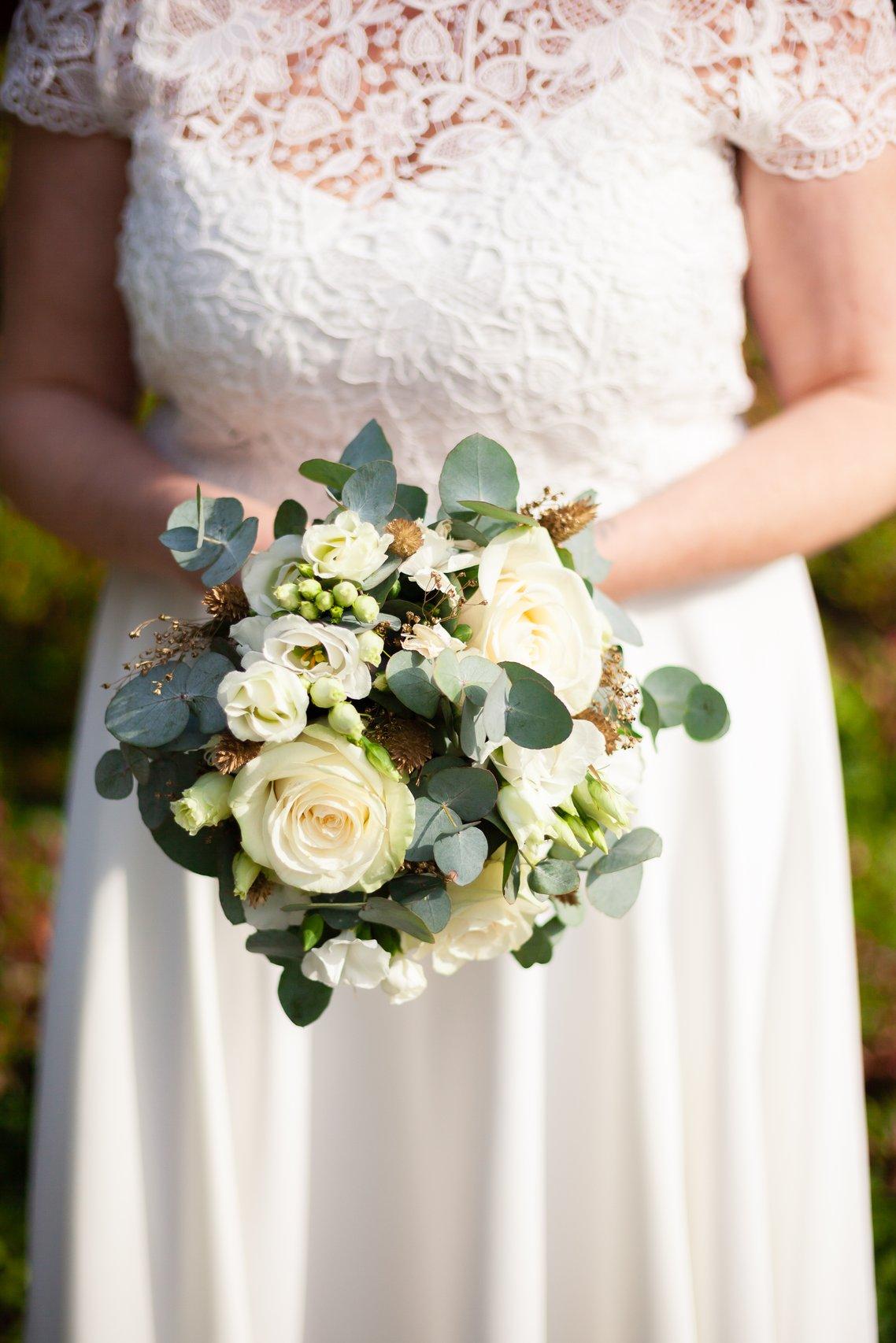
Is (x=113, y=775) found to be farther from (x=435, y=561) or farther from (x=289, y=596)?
(x=435, y=561)

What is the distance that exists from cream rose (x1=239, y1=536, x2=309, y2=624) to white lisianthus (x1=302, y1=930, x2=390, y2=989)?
0.31 meters

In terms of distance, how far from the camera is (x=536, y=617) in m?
0.95

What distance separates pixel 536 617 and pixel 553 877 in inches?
Result: 9.3

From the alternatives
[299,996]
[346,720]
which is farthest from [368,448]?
[299,996]

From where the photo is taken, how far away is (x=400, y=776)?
0.92 meters

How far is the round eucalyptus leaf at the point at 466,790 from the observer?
0.92 meters

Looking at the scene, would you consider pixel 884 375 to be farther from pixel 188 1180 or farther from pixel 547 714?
pixel 188 1180

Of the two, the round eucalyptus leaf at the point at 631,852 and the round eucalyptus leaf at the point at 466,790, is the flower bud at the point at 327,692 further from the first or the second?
the round eucalyptus leaf at the point at 631,852

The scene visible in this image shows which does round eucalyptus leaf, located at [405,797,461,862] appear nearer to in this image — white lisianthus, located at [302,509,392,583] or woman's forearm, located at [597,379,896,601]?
white lisianthus, located at [302,509,392,583]

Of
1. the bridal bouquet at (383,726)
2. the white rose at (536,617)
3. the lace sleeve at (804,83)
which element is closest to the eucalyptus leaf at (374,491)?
the bridal bouquet at (383,726)

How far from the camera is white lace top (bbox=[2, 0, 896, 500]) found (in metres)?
1.31

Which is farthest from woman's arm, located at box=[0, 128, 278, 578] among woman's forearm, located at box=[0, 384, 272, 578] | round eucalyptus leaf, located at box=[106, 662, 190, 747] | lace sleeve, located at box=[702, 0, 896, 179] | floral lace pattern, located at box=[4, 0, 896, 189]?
lace sleeve, located at box=[702, 0, 896, 179]

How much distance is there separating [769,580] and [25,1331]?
1478 mm

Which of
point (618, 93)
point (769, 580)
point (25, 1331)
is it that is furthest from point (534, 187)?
point (25, 1331)
